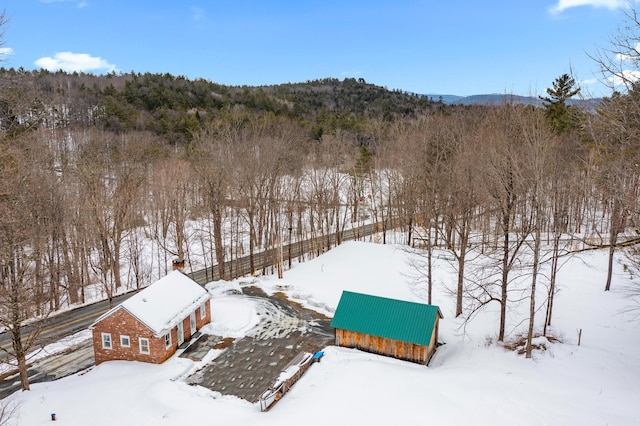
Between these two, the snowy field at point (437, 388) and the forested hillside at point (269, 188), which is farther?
the forested hillside at point (269, 188)

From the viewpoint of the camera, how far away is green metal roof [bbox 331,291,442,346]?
58.1 feet

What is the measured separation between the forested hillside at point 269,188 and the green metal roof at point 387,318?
2.53 m

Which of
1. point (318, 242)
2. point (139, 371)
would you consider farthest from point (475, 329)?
point (318, 242)

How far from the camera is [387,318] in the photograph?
18516 mm

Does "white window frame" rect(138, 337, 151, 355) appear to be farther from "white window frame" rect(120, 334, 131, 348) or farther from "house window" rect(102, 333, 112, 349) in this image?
"house window" rect(102, 333, 112, 349)

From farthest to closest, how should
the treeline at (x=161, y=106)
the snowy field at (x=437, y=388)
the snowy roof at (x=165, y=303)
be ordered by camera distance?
the treeline at (x=161, y=106), the snowy roof at (x=165, y=303), the snowy field at (x=437, y=388)

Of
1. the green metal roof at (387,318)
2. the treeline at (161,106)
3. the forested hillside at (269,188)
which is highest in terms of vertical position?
the treeline at (161,106)

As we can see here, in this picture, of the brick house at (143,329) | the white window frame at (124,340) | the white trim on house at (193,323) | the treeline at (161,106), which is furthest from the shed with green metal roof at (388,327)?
the treeline at (161,106)

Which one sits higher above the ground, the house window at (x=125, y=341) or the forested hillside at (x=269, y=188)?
the forested hillside at (x=269, y=188)

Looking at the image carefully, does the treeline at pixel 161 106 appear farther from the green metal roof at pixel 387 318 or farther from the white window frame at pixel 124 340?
the green metal roof at pixel 387 318

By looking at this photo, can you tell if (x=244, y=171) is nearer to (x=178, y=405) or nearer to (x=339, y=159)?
(x=339, y=159)

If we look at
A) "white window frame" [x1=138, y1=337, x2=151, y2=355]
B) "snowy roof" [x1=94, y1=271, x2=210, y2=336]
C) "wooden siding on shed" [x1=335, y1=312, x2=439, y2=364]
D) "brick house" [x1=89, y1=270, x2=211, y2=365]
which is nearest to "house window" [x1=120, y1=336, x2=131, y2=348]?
"brick house" [x1=89, y1=270, x2=211, y2=365]

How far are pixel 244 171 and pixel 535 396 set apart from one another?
2441 cm

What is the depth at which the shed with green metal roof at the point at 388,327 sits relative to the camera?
695 inches
